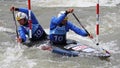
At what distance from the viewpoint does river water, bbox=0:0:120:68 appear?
26.4ft

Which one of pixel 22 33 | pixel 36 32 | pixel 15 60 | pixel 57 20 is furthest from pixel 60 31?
pixel 15 60

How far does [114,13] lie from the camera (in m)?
12.6

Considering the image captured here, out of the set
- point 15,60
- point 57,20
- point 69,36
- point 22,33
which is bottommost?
point 15,60

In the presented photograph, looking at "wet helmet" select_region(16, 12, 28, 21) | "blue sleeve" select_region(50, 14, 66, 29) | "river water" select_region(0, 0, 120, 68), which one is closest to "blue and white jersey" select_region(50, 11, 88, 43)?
"blue sleeve" select_region(50, 14, 66, 29)

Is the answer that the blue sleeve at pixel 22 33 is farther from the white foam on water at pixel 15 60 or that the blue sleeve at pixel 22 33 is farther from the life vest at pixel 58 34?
the life vest at pixel 58 34

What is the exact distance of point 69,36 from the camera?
34.2 feet

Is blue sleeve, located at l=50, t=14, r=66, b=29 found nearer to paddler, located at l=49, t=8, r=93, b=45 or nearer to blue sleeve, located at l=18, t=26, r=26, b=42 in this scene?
paddler, located at l=49, t=8, r=93, b=45

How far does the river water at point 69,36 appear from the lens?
8.05 meters

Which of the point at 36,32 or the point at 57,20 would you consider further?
the point at 36,32

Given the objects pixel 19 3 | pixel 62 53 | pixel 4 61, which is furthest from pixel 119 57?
pixel 19 3

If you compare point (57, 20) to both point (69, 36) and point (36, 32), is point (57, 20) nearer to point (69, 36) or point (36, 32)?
point (36, 32)

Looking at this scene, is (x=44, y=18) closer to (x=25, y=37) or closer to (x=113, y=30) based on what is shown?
(x=113, y=30)

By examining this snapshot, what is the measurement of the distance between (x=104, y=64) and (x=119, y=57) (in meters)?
0.73

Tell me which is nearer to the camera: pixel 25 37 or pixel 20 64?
pixel 20 64
